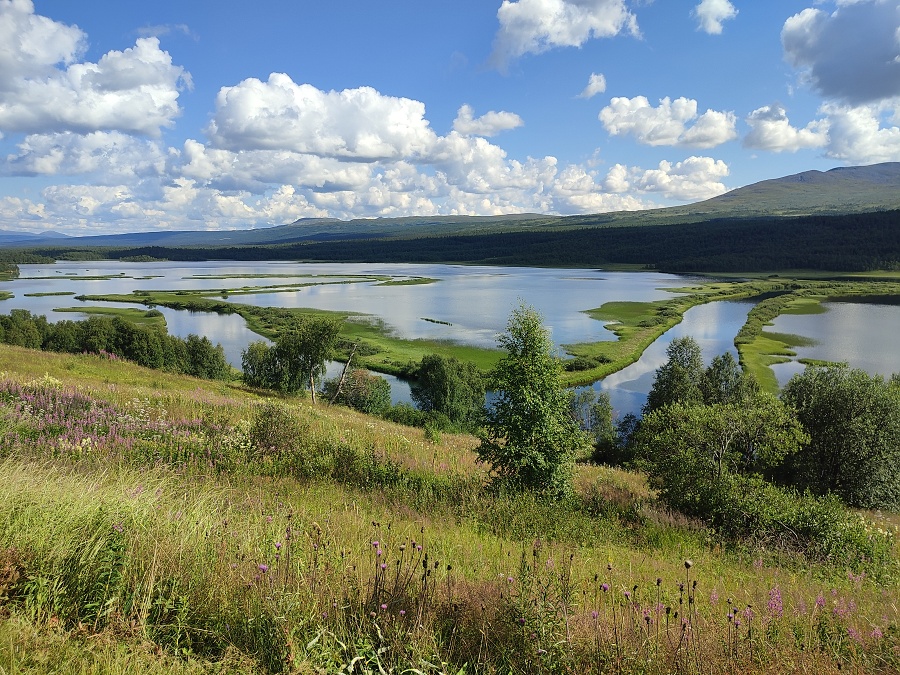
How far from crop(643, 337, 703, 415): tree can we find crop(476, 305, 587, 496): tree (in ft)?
99.6

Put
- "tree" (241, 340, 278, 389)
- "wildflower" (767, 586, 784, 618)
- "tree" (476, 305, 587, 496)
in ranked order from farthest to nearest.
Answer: "tree" (241, 340, 278, 389)
"tree" (476, 305, 587, 496)
"wildflower" (767, 586, 784, 618)

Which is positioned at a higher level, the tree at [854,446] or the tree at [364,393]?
the tree at [854,446]

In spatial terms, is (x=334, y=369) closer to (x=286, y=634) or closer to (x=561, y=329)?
(x=561, y=329)

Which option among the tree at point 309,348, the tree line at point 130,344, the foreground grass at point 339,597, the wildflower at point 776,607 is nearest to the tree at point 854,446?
the foreground grass at point 339,597

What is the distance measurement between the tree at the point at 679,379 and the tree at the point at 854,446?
47.5 feet

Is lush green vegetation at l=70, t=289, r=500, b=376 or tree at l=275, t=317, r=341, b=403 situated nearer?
tree at l=275, t=317, r=341, b=403

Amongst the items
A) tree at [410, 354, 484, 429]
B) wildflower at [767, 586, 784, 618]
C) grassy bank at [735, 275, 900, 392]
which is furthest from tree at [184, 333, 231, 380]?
wildflower at [767, 586, 784, 618]

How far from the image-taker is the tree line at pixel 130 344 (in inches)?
2192

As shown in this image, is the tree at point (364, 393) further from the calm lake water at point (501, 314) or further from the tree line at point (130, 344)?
the tree line at point (130, 344)

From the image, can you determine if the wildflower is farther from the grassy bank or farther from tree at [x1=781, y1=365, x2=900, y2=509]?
the grassy bank

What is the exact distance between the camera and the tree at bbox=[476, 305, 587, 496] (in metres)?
10.0

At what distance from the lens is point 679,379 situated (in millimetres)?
41062

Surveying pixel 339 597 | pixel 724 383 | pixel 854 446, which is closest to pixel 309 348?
pixel 854 446

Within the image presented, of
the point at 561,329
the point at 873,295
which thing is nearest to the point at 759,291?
the point at 873,295
